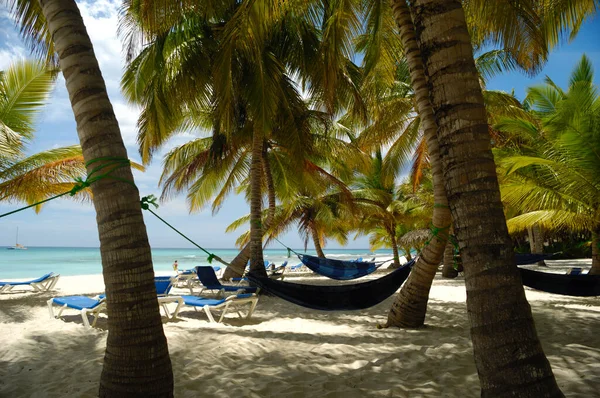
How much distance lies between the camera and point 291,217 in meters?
15.6

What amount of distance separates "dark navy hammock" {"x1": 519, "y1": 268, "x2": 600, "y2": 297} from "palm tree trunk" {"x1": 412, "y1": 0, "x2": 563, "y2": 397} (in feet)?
13.3

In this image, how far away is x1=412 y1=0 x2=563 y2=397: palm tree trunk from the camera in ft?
5.57

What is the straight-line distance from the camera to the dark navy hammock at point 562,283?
208 inches

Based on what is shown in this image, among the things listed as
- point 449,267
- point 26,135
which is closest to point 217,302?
point 26,135

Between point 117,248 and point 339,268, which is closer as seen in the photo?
point 117,248

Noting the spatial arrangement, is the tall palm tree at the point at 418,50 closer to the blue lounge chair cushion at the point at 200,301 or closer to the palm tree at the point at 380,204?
the blue lounge chair cushion at the point at 200,301

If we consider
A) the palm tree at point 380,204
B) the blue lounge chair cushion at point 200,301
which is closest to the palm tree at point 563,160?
the blue lounge chair cushion at point 200,301

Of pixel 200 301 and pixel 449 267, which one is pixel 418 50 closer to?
pixel 200 301

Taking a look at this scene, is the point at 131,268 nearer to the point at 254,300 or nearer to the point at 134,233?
the point at 134,233

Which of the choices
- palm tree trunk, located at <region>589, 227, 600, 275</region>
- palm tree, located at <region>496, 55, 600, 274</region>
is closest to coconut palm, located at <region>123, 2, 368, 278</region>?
palm tree, located at <region>496, 55, 600, 274</region>

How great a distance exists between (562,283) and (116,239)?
18.3ft

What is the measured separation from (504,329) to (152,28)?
3.91 metres

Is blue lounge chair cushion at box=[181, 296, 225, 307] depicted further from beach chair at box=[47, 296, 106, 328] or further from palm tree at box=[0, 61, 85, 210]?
palm tree at box=[0, 61, 85, 210]

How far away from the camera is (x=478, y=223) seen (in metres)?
1.76
